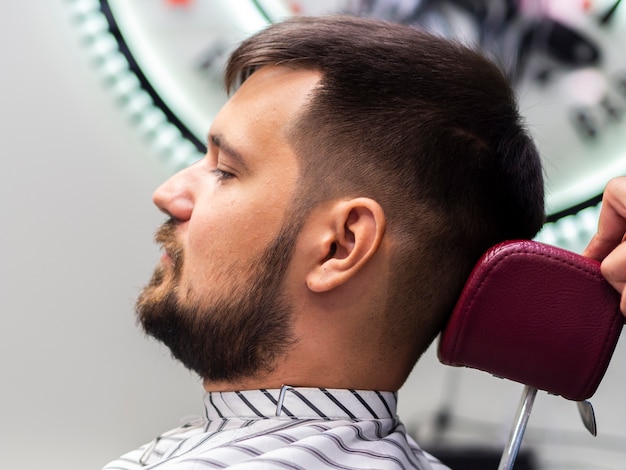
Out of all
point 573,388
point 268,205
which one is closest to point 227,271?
point 268,205

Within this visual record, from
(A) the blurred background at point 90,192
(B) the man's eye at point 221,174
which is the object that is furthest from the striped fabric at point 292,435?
(A) the blurred background at point 90,192

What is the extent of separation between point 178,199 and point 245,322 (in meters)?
0.31

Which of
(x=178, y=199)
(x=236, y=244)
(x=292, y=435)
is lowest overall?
(x=292, y=435)

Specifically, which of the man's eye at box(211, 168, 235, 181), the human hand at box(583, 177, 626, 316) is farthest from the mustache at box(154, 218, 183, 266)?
the human hand at box(583, 177, 626, 316)

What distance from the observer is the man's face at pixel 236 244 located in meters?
1.44

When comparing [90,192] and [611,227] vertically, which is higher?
[90,192]

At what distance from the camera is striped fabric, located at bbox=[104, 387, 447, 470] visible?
1.26 m

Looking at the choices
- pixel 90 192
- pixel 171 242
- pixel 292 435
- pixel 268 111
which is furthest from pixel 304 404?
pixel 90 192

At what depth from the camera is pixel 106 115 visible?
83.7 inches

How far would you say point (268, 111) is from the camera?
1.52 meters

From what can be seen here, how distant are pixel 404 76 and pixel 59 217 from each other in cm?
113

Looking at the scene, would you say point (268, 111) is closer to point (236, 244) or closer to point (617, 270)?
point (236, 244)

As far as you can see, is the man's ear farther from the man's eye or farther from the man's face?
the man's eye

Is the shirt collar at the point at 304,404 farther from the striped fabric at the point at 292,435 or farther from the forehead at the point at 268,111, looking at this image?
the forehead at the point at 268,111
